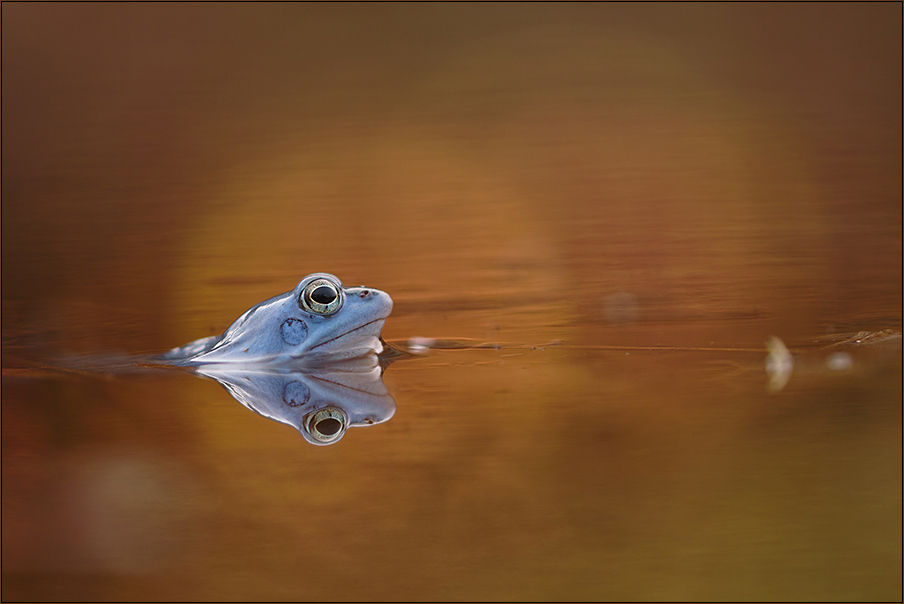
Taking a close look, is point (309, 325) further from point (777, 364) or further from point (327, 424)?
point (777, 364)

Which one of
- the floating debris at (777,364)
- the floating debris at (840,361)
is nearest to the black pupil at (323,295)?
the floating debris at (777,364)

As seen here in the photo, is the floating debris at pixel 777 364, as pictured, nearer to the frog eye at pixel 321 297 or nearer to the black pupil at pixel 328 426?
the black pupil at pixel 328 426

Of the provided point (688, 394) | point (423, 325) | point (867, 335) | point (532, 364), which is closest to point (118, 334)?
point (423, 325)

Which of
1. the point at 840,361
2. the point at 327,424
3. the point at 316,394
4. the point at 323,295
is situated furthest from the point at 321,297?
the point at 840,361

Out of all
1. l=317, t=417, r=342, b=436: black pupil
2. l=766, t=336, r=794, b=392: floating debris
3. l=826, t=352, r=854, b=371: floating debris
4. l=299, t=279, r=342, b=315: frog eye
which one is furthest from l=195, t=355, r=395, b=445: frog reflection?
l=826, t=352, r=854, b=371: floating debris

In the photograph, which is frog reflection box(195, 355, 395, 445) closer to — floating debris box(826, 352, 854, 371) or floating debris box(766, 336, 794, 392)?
floating debris box(766, 336, 794, 392)


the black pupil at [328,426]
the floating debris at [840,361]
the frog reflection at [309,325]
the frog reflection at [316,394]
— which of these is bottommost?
the black pupil at [328,426]

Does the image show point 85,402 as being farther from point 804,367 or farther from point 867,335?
point 867,335
